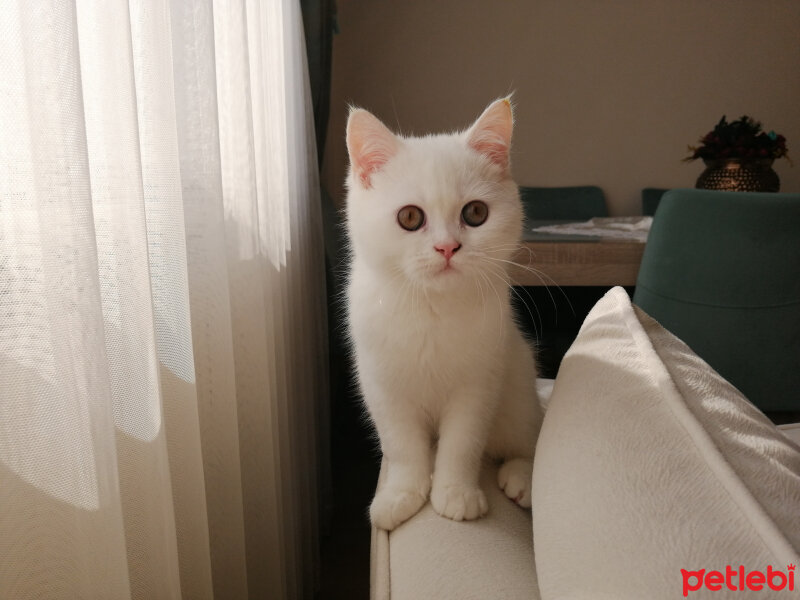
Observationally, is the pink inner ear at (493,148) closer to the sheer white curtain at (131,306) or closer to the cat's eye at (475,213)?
the cat's eye at (475,213)

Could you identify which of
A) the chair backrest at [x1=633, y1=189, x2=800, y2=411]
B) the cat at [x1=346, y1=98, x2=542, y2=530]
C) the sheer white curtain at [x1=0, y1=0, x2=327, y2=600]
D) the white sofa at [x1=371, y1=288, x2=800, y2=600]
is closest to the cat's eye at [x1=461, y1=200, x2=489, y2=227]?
the cat at [x1=346, y1=98, x2=542, y2=530]

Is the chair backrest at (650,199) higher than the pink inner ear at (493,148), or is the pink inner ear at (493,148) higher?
the pink inner ear at (493,148)

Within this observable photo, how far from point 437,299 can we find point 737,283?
3.67 ft

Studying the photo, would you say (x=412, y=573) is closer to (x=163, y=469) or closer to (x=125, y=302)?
(x=163, y=469)

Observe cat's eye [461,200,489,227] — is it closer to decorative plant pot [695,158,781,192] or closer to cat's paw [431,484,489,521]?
cat's paw [431,484,489,521]

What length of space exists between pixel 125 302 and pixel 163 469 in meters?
0.19

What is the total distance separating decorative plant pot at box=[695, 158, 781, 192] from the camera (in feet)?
7.30

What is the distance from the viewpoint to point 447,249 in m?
0.85

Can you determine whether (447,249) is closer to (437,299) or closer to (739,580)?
(437,299)

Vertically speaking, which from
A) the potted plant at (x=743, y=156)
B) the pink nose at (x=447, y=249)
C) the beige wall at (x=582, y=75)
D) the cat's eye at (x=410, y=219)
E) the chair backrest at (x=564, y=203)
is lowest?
the chair backrest at (x=564, y=203)

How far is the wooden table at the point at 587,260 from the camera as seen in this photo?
6.54ft

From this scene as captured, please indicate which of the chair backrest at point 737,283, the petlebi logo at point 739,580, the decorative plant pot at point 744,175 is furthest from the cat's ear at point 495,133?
the decorative plant pot at point 744,175

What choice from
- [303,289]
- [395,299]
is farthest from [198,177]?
[303,289]

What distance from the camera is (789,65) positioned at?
3.38 metres
